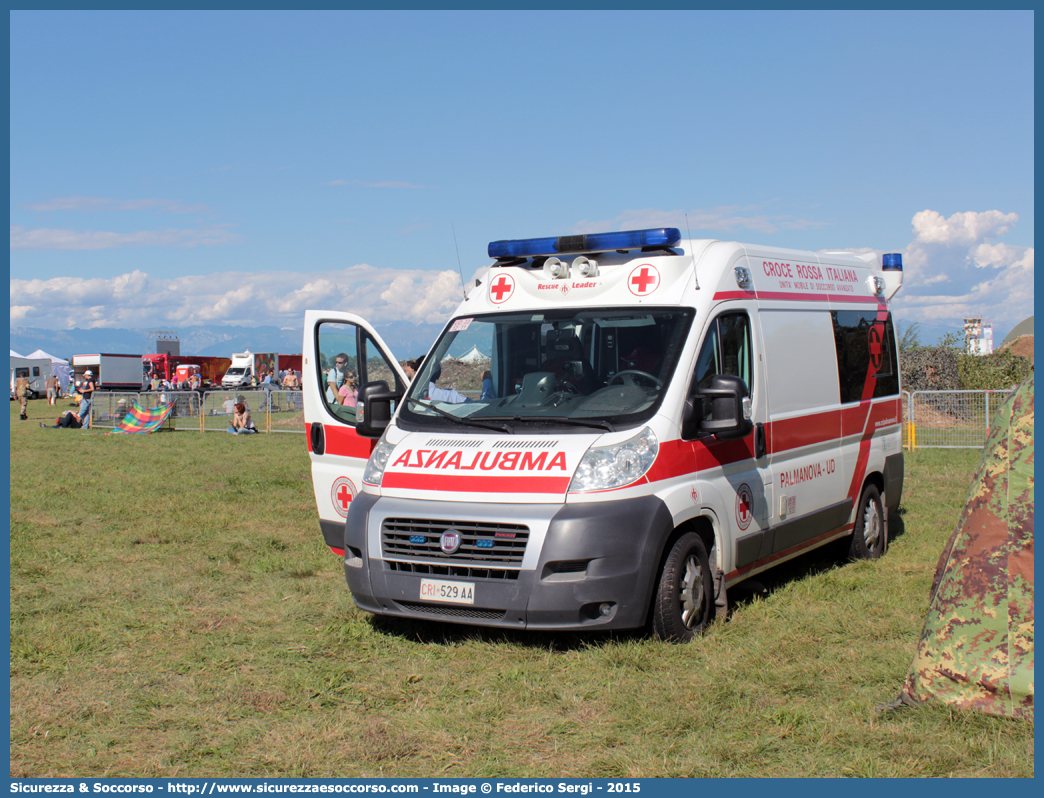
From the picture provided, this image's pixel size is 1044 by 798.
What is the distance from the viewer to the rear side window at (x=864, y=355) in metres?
8.30

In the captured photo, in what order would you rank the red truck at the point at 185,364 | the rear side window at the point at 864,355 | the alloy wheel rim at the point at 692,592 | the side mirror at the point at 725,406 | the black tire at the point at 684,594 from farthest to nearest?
the red truck at the point at 185,364, the rear side window at the point at 864,355, the alloy wheel rim at the point at 692,592, the side mirror at the point at 725,406, the black tire at the point at 684,594

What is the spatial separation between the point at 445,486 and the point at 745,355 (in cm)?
248

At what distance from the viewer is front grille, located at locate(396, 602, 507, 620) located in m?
5.62

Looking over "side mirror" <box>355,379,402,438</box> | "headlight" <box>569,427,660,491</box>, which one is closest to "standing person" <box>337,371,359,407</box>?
"side mirror" <box>355,379,402,438</box>

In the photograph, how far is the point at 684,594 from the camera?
6016 millimetres

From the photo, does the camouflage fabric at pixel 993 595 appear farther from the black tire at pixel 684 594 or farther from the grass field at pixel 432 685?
the black tire at pixel 684 594

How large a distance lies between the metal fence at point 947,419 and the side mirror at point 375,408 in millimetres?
14050

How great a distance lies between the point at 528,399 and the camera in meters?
6.42

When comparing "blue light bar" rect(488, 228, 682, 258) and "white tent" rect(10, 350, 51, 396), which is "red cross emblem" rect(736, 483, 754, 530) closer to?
"blue light bar" rect(488, 228, 682, 258)

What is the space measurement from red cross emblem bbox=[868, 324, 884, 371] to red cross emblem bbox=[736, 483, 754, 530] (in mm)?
2844

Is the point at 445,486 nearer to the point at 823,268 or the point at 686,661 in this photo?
the point at 686,661

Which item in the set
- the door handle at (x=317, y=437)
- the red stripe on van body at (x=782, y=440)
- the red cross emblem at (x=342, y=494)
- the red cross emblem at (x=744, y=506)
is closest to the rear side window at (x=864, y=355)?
the red stripe on van body at (x=782, y=440)
